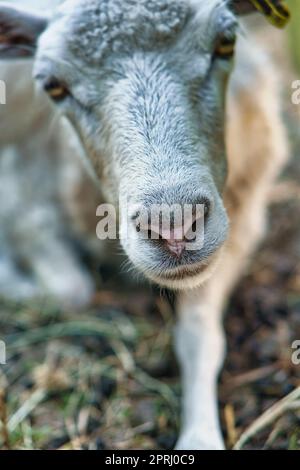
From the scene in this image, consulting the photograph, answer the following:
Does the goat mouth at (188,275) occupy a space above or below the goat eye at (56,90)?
below

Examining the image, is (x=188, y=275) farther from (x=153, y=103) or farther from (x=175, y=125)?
(x=153, y=103)

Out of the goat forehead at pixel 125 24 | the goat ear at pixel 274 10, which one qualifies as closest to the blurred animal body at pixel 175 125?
the goat forehead at pixel 125 24

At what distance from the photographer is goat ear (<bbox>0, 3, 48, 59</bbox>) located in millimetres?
3668

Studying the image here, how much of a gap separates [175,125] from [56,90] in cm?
76

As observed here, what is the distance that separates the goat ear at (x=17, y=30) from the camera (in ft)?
12.0

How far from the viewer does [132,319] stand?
4445 millimetres

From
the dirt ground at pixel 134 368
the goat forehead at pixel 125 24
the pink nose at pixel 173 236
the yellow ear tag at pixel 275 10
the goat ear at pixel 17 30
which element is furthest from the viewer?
the goat ear at pixel 17 30

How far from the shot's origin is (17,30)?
3.73 m

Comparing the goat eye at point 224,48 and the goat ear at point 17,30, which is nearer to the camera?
the goat eye at point 224,48

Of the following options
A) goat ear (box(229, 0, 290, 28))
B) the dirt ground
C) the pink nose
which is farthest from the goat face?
the dirt ground

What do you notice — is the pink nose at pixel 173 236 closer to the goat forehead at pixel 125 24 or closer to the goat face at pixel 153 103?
the goat face at pixel 153 103

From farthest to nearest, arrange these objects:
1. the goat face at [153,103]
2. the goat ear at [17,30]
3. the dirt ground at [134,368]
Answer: the goat ear at [17,30] < the dirt ground at [134,368] < the goat face at [153,103]
